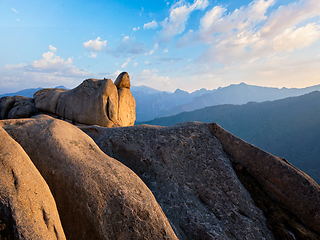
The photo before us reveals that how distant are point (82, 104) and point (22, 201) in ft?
53.3

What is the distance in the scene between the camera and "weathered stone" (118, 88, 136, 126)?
19.7 m

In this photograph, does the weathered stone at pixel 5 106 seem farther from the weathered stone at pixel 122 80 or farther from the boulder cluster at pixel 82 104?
the weathered stone at pixel 122 80

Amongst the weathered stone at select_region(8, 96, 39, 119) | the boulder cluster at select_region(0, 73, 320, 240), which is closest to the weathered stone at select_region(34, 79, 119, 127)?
the weathered stone at select_region(8, 96, 39, 119)

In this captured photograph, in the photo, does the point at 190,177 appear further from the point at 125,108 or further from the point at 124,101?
the point at 124,101

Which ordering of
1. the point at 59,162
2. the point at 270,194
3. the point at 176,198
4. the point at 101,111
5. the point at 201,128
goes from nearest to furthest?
1. the point at 59,162
2. the point at 176,198
3. the point at 270,194
4. the point at 201,128
5. the point at 101,111

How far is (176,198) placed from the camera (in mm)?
5121

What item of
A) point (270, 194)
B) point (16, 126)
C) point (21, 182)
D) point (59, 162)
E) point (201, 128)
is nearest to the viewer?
point (21, 182)

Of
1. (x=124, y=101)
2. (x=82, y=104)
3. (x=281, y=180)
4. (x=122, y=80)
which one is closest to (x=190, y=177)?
(x=281, y=180)

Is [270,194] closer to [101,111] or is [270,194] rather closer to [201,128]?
[201,128]

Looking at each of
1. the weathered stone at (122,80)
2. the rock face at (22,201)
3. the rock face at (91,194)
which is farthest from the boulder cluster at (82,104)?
the rock face at (22,201)

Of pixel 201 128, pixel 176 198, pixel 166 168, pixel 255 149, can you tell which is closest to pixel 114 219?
pixel 176 198

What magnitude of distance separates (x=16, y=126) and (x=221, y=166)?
6606mm

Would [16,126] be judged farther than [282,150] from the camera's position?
No

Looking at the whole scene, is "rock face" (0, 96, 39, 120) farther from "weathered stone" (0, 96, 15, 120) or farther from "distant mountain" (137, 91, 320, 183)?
"distant mountain" (137, 91, 320, 183)
